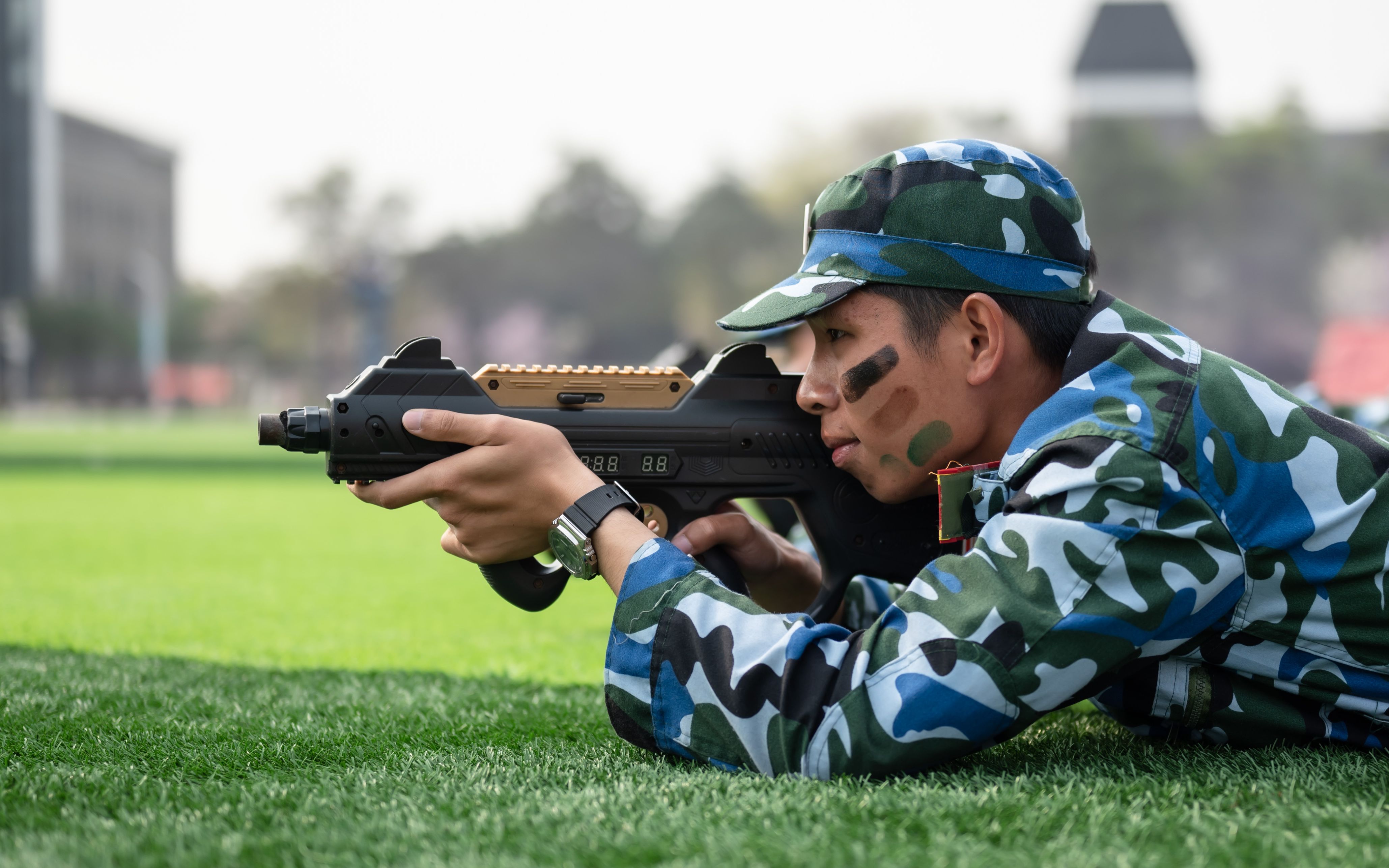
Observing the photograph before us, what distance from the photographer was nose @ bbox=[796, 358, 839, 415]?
195cm

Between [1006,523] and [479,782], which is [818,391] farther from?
[479,782]

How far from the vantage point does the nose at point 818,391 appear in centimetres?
195

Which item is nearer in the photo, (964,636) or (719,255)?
(964,636)

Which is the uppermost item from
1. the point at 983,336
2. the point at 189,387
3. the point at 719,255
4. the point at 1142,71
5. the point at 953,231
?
the point at 1142,71

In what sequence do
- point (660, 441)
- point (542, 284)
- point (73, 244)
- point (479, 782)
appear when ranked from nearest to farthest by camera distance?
point (479, 782) < point (660, 441) < point (542, 284) < point (73, 244)

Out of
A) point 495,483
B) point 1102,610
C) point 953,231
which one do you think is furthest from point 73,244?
point 1102,610

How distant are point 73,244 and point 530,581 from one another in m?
82.7

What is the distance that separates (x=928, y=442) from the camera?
6.17ft

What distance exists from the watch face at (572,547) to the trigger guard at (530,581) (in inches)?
8.5

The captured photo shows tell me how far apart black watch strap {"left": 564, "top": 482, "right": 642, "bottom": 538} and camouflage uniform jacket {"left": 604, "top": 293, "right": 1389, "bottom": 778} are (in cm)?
10

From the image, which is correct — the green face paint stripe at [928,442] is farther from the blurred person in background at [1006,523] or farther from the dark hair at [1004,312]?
the dark hair at [1004,312]

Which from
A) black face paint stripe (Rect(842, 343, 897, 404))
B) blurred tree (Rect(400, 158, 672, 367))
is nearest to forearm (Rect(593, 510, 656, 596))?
black face paint stripe (Rect(842, 343, 897, 404))

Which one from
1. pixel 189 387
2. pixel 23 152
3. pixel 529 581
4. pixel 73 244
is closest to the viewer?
pixel 529 581

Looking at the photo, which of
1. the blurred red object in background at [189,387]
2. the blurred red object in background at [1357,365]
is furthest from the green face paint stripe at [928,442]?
the blurred red object in background at [189,387]
